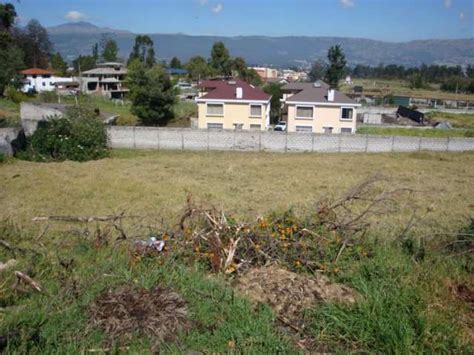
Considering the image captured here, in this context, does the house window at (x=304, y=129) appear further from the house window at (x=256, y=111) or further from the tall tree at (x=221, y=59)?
the tall tree at (x=221, y=59)

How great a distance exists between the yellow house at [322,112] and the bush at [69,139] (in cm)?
1299

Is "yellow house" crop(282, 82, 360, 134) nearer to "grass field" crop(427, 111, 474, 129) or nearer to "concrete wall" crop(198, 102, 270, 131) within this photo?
"concrete wall" crop(198, 102, 270, 131)

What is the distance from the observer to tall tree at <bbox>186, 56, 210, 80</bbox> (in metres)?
65.1

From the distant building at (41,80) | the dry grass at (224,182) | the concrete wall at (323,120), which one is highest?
the distant building at (41,80)

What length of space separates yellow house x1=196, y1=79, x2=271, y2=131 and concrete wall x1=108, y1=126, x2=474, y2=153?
5065mm

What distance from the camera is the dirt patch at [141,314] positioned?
10.1ft

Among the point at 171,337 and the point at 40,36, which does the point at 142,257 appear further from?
the point at 40,36

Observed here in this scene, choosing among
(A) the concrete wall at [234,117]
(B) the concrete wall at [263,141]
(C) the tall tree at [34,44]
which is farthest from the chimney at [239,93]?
(C) the tall tree at [34,44]

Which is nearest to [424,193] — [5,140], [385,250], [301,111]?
[385,250]

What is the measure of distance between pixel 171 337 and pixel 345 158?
1969 centimetres

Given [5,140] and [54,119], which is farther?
[54,119]

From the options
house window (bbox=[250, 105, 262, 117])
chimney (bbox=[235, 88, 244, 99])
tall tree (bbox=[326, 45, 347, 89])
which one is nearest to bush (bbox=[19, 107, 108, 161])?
chimney (bbox=[235, 88, 244, 99])

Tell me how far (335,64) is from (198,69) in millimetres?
22845

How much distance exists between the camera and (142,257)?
4297 mm
